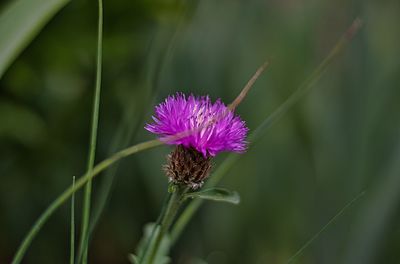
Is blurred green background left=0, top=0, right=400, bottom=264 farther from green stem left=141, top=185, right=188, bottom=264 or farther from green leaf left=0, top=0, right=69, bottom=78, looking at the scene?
green stem left=141, top=185, right=188, bottom=264

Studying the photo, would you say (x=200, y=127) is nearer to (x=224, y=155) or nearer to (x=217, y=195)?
(x=217, y=195)

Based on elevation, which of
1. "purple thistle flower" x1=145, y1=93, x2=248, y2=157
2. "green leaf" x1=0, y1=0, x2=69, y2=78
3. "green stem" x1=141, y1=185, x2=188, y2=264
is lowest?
"green stem" x1=141, y1=185, x2=188, y2=264

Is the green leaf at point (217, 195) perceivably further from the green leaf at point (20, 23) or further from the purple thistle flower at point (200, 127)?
the green leaf at point (20, 23)

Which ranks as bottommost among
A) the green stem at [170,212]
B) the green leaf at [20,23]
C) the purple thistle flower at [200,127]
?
the green stem at [170,212]

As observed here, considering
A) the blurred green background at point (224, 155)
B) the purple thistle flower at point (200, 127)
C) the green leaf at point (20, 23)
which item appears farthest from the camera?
the blurred green background at point (224, 155)

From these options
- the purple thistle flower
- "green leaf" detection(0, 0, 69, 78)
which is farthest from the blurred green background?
the purple thistle flower

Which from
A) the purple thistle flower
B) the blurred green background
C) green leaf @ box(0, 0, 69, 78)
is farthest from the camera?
the blurred green background

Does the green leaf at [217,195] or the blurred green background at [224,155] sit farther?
the blurred green background at [224,155]

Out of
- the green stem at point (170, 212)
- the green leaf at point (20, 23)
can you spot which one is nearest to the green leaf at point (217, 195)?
the green stem at point (170, 212)
